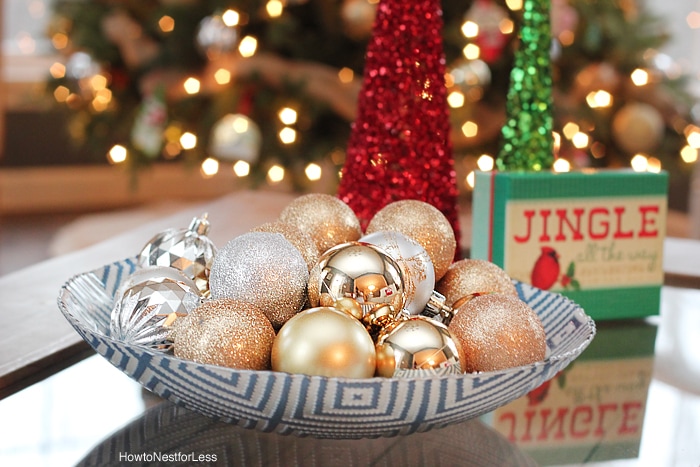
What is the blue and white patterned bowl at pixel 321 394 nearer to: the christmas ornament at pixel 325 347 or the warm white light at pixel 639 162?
the christmas ornament at pixel 325 347

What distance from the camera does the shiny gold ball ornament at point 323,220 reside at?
0.71 metres

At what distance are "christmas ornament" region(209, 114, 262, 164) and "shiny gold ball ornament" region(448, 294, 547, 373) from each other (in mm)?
1730

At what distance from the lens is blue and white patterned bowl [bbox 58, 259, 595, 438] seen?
0.46m

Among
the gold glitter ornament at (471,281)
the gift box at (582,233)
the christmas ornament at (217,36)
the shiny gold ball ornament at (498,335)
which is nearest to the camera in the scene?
the shiny gold ball ornament at (498,335)

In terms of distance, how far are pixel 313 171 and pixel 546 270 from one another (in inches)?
63.7

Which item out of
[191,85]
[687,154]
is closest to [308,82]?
[191,85]

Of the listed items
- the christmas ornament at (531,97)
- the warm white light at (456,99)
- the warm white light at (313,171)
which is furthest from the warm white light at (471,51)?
the christmas ornament at (531,97)

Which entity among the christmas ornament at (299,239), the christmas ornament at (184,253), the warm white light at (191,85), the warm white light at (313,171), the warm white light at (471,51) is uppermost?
the warm white light at (471,51)

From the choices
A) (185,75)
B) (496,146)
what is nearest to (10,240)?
(185,75)

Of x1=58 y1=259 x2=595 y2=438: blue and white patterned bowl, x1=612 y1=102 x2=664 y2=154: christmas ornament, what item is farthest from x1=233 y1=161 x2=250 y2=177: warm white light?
x1=58 y1=259 x2=595 y2=438: blue and white patterned bowl

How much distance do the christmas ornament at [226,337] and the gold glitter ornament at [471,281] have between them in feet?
0.64

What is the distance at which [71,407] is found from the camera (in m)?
0.61

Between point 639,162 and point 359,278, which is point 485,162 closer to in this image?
point 639,162

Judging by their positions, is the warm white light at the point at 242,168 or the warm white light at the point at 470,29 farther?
the warm white light at the point at 242,168
